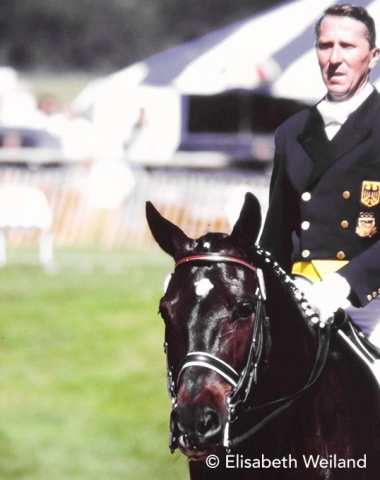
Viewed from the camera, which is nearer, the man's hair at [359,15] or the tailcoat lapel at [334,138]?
the man's hair at [359,15]

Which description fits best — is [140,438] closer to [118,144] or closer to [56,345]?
[56,345]

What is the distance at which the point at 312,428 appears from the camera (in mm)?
4652

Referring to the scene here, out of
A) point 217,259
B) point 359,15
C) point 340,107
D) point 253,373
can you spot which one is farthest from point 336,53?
point 253,373

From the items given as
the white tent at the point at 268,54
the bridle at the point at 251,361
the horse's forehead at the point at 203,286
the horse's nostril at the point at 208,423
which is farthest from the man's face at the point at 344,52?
the horse's nostril at the point at 208,423

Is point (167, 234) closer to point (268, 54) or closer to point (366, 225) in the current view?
point (366, 225)

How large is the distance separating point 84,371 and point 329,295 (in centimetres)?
757

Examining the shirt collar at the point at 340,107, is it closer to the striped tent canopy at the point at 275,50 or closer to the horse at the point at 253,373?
the striped tent canopy at the point at 275,50

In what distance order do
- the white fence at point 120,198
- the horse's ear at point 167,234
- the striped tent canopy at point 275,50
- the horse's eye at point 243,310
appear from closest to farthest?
the horse's eye at point 243,310, the horse's ear at point 167,234, the striped tent canopy at point 275,50, the white fence at point 120,198

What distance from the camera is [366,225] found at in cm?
455

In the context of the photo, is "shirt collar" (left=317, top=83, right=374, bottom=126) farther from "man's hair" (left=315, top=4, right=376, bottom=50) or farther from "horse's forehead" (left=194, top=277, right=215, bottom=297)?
"horse's forehead" (left=194, top=277, right=215, bottom=297)

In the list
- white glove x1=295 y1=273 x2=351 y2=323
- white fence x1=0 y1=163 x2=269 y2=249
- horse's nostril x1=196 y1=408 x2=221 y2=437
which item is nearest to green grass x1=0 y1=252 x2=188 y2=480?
white fence x1=0 y1=163 x2=269 y2=249

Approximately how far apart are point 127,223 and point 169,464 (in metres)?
4.47

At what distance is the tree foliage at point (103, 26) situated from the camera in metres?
A: 30.9

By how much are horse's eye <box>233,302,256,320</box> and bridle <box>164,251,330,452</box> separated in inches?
0.9
